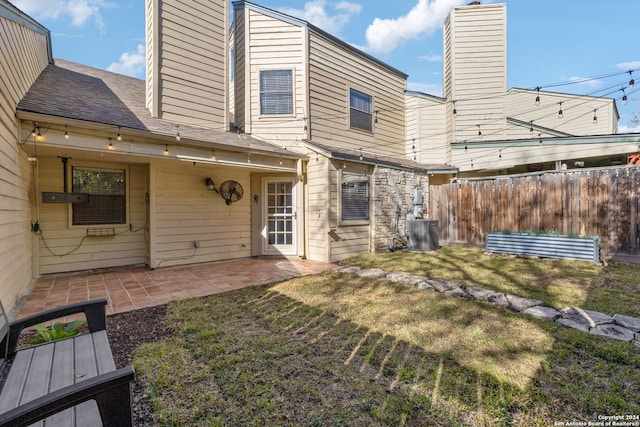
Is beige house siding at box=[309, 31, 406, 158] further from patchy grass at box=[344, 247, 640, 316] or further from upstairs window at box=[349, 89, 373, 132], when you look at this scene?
patchy grass at box=[344, 247, 640, 316]

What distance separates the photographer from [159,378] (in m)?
2.27

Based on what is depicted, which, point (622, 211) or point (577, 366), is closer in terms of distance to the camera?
point (577, 366)

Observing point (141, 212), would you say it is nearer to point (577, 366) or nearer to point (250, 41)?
point (250, 41)

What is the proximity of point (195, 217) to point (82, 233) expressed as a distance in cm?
212

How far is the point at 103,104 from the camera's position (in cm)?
577

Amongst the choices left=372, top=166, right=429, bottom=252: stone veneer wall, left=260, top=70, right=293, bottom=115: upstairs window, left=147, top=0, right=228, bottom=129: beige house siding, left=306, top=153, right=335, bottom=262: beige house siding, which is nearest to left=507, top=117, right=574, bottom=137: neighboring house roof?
left=372, top=166, right=429, bottom=252: stone veneer wall

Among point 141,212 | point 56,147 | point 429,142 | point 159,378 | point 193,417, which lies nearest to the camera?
point 193,417

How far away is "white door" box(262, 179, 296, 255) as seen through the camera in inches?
297

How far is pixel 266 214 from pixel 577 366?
6439 millimetres

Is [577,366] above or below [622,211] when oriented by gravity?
below

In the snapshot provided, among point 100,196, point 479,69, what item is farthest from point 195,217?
point 479,69

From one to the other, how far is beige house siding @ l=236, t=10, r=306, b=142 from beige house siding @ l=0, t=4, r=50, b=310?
4.23 m

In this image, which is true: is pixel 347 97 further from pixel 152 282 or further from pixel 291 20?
pixel 152 282

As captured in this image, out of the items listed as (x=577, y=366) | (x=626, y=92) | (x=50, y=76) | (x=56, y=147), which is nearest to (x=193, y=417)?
(x=577, y=366)
